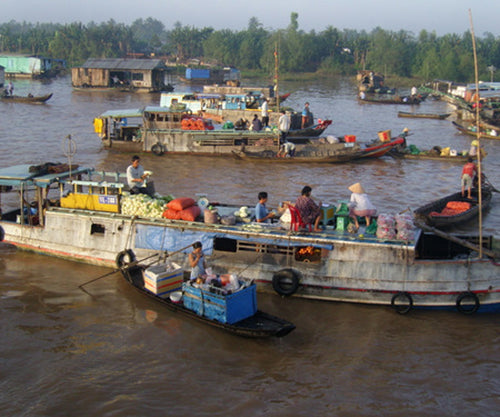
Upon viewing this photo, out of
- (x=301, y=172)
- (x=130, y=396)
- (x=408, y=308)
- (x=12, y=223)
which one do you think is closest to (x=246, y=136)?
(x=301, y=172)

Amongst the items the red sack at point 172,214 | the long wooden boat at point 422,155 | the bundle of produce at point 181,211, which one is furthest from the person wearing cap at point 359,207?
the long wooden boat at point 422,155

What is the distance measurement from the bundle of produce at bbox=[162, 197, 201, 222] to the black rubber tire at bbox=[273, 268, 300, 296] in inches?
81.4

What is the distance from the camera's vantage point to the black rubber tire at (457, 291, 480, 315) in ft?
31.4

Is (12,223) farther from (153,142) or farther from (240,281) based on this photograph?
(153,142)

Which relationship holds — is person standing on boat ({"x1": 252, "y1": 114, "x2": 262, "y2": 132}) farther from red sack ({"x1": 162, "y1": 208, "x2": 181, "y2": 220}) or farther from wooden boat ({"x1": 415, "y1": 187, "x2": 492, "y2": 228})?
red sack ({"x1": 162, "y1": 208, "x2": 181, "y2": 220})

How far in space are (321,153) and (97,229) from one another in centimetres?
1270

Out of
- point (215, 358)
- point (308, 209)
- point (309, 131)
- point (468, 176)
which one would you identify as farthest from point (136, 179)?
point (309, 131)

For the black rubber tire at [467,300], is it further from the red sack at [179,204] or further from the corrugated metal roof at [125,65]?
the corrugated metal roof at [125,65]

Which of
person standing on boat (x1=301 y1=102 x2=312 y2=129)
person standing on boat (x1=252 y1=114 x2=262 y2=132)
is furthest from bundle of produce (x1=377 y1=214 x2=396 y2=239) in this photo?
person standing on boat (x1=301 y1=102 x2=312 y2=129)

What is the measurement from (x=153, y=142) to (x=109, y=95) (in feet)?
90.8

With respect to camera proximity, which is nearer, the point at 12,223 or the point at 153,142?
the point at 12,223

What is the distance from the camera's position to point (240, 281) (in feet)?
30.0

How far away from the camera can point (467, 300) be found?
31.5ft

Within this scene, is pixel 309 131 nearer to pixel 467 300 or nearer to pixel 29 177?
pixel 29 177
